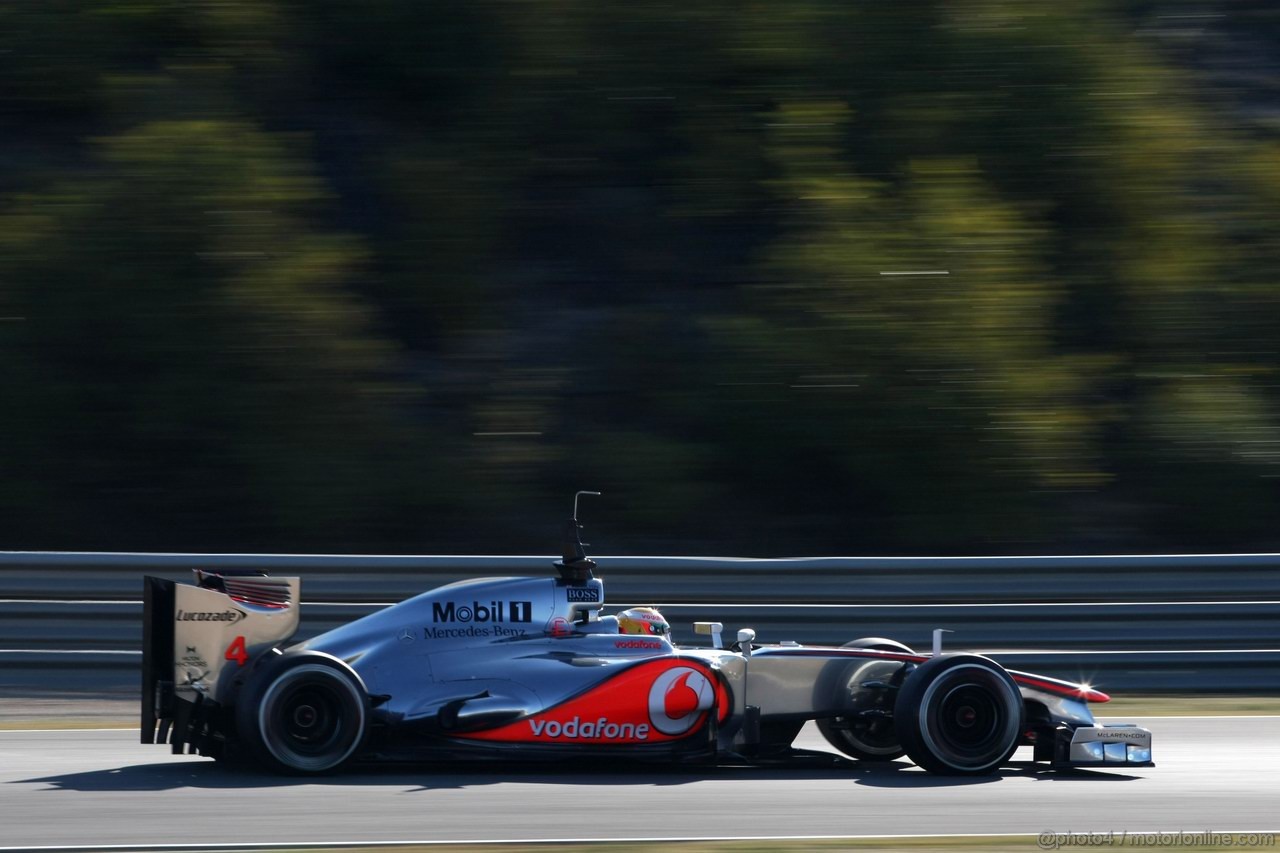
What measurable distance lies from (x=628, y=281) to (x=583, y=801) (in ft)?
35.3

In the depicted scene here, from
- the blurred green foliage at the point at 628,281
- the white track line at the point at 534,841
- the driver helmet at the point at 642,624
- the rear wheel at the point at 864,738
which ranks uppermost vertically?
the blurred green foliage at the point at 628,281

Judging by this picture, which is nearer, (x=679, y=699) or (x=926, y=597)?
(x=679, y=699)

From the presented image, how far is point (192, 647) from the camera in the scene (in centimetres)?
729

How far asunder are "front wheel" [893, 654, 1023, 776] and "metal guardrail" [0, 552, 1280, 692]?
314cm

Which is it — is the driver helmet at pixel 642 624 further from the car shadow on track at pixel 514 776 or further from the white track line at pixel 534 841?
the white track line at pixel 534 841

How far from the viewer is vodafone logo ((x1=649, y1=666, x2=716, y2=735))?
7.46 metres

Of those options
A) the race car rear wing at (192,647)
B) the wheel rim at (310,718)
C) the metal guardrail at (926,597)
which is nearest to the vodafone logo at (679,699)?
the wheel rim at (310,718)

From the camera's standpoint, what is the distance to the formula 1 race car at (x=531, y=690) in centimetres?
724

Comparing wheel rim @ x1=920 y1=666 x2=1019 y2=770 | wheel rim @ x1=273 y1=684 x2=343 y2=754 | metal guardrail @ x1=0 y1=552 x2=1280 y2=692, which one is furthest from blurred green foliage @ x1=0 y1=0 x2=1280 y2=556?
wheel rim @ x1=920 y1=666 x2=1019 y2=770

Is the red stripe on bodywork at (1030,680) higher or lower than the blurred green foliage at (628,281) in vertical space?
lower

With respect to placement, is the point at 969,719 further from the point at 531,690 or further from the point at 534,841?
the point at 534,841

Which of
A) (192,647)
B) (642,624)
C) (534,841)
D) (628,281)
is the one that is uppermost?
(628,281)

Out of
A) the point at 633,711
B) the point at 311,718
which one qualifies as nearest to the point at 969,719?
the point at 633,711

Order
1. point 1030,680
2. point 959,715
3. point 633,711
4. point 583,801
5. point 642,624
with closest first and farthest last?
point 583,801 < point 633,711 < point 959,715 < point 1030,680 < point 642,624
